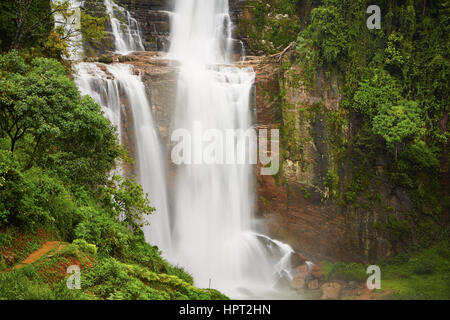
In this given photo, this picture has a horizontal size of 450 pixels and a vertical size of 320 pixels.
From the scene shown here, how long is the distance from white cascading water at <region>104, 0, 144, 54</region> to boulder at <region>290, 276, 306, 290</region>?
14.5 m

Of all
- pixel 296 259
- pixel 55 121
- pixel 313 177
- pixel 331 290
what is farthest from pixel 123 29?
pixel 331 290

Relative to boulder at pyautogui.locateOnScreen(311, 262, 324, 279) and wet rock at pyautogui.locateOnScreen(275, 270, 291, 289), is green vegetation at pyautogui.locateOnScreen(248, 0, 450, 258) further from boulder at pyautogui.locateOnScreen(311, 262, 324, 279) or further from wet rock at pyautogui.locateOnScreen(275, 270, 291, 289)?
wet rock at pyautogui.locateOnScreen(275, 270, 291, 289)

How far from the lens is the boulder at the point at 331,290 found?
46.9ft

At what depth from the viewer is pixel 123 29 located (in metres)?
21.3

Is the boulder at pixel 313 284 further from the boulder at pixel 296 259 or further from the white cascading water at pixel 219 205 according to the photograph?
the white cascading water at pixel 219 205

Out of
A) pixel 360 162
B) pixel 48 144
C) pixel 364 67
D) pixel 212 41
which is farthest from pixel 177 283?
pixel 212 41

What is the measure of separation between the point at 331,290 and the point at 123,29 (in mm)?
17348

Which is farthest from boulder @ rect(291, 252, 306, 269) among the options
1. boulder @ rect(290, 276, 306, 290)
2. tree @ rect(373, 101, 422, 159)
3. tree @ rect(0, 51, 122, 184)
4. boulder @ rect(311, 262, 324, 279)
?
tree @ rect(0, 51, 122, 184)

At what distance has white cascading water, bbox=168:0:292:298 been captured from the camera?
15.6 meters

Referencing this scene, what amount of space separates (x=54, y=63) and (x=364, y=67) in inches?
514

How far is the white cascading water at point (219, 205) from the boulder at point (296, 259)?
227 millimetres

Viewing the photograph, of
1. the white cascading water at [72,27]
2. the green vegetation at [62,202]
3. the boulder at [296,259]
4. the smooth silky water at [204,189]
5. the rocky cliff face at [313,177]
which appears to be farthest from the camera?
the rocky cliff face at [313,177]

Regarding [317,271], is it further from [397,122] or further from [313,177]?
[397,122]

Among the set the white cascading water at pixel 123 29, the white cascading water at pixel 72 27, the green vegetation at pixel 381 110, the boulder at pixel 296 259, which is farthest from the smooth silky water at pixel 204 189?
the white cascading water at pixel 123 29
